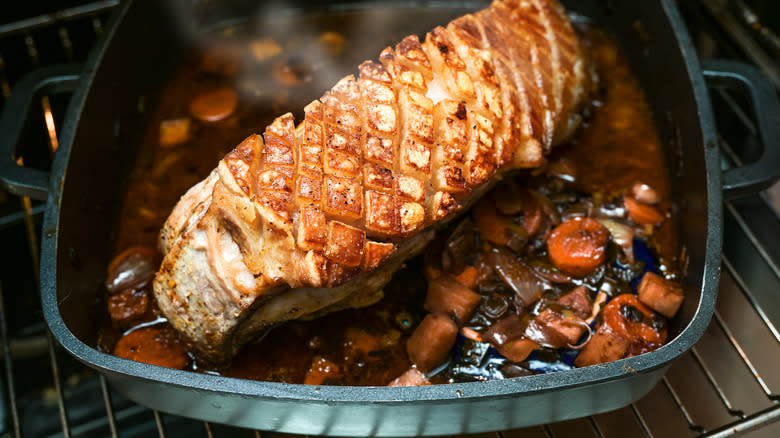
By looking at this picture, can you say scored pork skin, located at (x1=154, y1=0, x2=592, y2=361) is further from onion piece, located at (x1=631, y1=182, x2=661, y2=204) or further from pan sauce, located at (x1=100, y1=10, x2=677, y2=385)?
onion piece, located at (x1=631, y1=182, x2=661, y2=204)

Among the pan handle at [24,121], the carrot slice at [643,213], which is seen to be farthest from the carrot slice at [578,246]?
the pan handle at [24,121]

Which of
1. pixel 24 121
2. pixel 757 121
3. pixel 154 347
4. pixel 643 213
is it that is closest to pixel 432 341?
pixel 154 347

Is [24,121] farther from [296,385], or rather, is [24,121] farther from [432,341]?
[432,341]

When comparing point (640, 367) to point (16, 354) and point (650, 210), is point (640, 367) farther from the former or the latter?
point (16, 354)

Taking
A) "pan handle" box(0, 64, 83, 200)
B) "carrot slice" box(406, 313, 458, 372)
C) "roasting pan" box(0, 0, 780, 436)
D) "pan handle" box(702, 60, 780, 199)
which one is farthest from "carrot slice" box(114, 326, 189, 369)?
"pan handle" box(702, 60, 780, 199)

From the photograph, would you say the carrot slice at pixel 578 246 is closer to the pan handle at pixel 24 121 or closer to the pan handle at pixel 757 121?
the pan handle at pixel 757 121
